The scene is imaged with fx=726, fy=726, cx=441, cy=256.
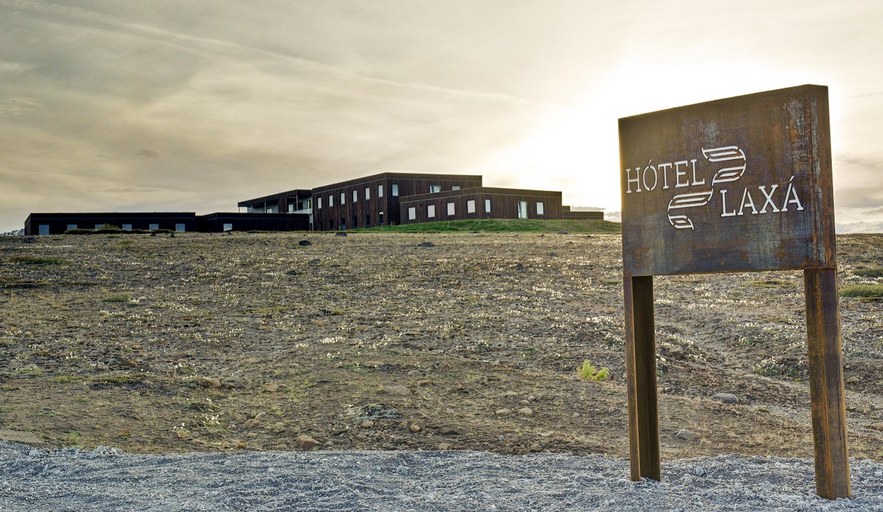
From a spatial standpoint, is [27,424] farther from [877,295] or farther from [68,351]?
[877,295]

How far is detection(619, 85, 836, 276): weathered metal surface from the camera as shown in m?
6.30

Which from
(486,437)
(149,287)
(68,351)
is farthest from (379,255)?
(486,437)

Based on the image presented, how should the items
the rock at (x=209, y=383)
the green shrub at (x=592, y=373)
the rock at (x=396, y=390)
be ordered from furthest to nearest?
the green shrub at (x=592, y=373), the rock at (x=209, y=383), the rock at (x=396, y=390)

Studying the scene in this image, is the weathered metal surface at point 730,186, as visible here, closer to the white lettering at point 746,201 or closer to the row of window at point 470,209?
the white lettering at point 746,201

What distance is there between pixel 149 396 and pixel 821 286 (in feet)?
28.2

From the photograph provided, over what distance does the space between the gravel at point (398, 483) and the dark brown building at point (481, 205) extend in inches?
2540

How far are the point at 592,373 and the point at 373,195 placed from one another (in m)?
72.7

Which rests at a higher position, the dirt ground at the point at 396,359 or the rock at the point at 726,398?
the dirt ground at the point at 396,359

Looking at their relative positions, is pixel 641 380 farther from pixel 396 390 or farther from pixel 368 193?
pixel 368 193

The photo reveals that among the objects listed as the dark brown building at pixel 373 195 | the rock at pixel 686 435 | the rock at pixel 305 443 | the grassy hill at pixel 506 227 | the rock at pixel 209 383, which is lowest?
the rock at pixel 686 435

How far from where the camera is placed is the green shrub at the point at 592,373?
38.1 feet

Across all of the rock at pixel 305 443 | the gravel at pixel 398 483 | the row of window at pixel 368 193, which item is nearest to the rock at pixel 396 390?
the rock at pixel 305 443

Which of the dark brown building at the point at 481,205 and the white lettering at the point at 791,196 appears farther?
the dark brown building at the point at 481,205

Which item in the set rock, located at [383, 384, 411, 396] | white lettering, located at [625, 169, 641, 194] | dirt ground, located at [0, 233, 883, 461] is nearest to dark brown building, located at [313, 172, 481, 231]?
dirt ground, located at [0, 233, 883, 461]
